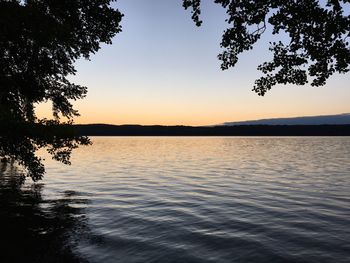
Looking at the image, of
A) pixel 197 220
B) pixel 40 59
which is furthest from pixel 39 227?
pixel 40 59

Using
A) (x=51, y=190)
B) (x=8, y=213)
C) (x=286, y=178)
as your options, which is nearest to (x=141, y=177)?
(x=51, y=190)

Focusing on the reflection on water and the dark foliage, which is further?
the dark foliage

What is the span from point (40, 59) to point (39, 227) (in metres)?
9.85

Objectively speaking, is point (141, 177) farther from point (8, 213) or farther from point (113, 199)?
point (8, 213)

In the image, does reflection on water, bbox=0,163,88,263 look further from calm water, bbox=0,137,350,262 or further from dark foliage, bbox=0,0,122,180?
dark foliage, bbox=0,0,122,180

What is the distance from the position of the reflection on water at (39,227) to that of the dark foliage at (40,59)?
243 centimetres

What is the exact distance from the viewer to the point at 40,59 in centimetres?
1995

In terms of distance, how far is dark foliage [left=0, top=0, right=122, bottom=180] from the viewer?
14.1 m

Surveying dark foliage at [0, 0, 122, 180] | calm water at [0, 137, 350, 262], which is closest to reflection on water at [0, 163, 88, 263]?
calm water at [0, 137, 350, 262]

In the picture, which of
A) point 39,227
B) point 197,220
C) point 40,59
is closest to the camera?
point 39,227

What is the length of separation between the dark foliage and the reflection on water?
2427 mm

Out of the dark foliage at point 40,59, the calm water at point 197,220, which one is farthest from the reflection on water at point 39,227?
the dark foliage at point 40,59

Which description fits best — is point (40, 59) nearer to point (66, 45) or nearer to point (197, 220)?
point (66, 45)

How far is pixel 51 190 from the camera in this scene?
27078 mm
